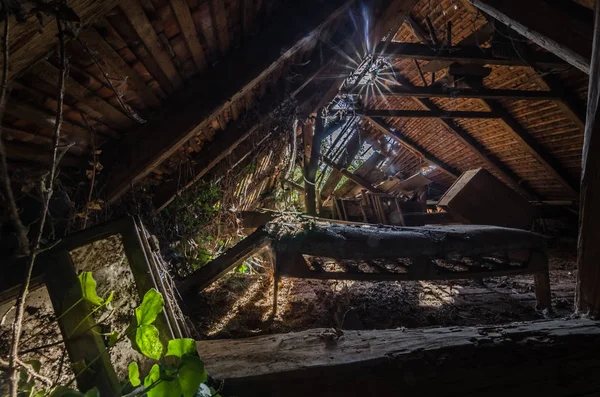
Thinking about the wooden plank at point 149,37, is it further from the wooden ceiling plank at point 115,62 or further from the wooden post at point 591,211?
the wooden post at point 591,211

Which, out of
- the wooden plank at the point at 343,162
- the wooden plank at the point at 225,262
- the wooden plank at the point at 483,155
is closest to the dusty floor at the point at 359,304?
the wooden plank at the point at 225,262

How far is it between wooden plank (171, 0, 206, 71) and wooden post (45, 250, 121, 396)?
1332 millimetres

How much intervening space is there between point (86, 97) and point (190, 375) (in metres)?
1.55

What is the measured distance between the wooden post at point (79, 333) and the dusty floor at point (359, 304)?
82.0 inches

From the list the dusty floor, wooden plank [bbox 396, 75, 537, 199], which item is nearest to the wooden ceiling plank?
the dusty floor

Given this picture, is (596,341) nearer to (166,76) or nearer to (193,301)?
(166,76)

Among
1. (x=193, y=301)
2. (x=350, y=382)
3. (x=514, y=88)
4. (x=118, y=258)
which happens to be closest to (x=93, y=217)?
(x=118, y=258)

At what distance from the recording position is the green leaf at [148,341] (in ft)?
2.32

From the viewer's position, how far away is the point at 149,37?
A: 1.43m

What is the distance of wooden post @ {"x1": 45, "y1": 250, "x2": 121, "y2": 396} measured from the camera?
729 mm

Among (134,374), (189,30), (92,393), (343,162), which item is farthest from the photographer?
(343,162)

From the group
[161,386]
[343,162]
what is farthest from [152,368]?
[343,162]

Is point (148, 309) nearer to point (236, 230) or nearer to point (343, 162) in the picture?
point (236, 230)

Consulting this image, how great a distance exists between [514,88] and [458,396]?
23.2 feet
